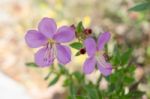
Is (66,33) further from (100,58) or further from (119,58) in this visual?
(119,58)

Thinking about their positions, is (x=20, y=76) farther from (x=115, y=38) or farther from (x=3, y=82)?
(x=115, y=38)

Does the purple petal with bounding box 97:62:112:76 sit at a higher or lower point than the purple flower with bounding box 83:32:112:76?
lower

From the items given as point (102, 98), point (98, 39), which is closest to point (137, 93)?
point (102, 98)

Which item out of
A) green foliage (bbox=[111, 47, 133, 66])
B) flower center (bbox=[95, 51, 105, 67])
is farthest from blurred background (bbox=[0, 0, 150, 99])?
flower center (bbox=[95, 51, 105, 67])

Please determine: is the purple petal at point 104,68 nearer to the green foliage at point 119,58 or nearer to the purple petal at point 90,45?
the purple petal at point 90,45

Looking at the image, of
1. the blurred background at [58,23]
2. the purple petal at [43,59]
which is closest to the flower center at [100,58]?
the purple petal at [43,59]

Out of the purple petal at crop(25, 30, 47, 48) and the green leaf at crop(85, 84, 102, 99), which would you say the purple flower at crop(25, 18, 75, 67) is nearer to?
the purple petal at crop(25, 30, 47, 48)
